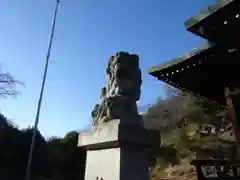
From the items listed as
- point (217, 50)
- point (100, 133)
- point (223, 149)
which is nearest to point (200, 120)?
point (223, 149)

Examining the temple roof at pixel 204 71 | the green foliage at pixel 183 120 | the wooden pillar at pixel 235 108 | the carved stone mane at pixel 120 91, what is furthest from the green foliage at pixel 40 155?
the wooden pillar at pixel 235 108

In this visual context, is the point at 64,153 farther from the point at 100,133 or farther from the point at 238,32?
the point at 238,32

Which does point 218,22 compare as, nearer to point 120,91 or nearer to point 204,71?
point 204,71

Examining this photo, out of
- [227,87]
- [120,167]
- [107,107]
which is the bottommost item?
[120,167]

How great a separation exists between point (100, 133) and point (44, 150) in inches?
510

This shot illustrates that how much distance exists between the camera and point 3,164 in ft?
46.3

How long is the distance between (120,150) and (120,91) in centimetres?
101

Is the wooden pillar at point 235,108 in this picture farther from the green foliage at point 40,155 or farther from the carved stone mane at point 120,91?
the green foliage at point 40,155

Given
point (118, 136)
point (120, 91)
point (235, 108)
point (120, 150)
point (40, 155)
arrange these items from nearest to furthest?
point (118, 136) → point (120, 150) → point (120, 91) → point (235, 108) → point (40, 155)

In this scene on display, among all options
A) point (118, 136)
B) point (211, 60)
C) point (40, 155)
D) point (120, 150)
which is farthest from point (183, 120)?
point (118, 136)

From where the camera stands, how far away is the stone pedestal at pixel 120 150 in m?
3.40

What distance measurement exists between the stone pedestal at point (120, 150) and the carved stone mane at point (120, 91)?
9.6 inches

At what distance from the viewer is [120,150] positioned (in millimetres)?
3441

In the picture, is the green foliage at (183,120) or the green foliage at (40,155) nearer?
the green foliage at (183,120)
